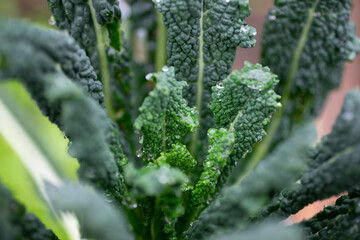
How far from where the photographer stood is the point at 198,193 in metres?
0.58

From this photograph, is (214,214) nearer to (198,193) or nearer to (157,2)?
(198,193)

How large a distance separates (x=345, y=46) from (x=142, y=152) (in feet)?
1.30

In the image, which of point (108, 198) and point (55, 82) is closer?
point (55, 82)

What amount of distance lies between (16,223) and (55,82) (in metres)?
0.17

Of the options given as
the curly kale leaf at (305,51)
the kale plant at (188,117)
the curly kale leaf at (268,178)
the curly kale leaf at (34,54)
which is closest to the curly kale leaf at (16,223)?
the kale plant at (188,117)

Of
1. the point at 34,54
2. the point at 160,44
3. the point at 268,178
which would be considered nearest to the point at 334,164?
the point at 268,178

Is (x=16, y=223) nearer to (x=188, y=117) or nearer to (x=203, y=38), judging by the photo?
(x=188, y=117)

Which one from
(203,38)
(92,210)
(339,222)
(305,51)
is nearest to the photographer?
(92,210)

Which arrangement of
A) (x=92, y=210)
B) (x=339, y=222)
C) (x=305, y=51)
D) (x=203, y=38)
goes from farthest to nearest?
(x=305, y=51)
(x=203, y=38)
(x=339, y=222)
(x=92, y=210)

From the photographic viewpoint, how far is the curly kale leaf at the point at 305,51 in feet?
2.30

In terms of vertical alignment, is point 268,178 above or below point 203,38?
below

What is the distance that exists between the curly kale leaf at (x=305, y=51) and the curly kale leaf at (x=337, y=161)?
281mm

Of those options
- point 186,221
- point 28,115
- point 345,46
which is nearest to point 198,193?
point 186,221

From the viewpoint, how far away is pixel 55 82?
0.39 m
